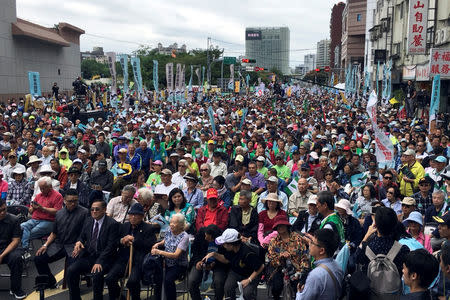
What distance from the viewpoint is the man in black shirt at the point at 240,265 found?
5.61 meters

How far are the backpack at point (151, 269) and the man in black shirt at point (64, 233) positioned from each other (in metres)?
1.31

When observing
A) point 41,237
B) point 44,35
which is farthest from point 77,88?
point 41,237

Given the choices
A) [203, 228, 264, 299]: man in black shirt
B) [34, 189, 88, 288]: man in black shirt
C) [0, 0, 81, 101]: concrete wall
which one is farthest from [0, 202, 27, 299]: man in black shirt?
[0, 0, 81, 101]: concrete wall

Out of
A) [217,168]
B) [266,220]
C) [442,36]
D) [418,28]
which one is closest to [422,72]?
[418,28]

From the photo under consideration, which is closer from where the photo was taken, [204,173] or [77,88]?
[204,173]

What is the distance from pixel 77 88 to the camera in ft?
90.6

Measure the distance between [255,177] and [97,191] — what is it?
319 cm

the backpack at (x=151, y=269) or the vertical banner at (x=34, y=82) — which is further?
the vertical banner at (x=34, y=82)

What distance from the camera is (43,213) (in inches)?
291

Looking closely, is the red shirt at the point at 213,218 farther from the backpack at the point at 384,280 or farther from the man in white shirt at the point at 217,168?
the man in white shirt at the point at 217,168

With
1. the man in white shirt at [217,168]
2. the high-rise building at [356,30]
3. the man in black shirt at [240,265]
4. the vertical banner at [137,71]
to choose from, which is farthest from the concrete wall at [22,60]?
the high-rise building at [356,30]

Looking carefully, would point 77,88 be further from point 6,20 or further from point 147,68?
point 147,68

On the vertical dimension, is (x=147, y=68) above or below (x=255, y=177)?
above

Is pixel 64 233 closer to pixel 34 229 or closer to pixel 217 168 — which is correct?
pixel 34 229
